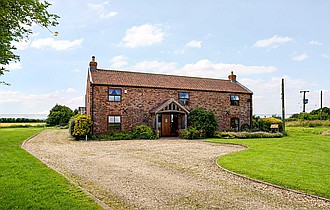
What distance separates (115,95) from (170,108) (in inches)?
197

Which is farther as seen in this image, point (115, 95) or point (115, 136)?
point (115, 95)

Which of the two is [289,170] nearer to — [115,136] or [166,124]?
[115,136]

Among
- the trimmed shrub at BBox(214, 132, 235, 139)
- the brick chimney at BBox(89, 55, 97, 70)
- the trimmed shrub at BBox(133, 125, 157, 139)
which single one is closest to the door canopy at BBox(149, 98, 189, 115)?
the trimmed shrub at BBox(133, 125, 157, 139)

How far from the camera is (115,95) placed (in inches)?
920

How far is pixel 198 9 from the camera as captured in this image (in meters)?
16.4

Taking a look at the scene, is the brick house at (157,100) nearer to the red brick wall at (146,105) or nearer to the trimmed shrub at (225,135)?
the red brick wall at (146,105)

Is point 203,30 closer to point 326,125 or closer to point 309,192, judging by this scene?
point 309,192

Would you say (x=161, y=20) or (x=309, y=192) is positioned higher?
(x=161, y=20)

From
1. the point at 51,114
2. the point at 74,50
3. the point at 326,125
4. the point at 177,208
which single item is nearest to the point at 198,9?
the point at 74,50

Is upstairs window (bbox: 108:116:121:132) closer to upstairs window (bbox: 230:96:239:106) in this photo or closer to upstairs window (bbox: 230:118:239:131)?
upstairs window (bbox: 230:118:239:131)

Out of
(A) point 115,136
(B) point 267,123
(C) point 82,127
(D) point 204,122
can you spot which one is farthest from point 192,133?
(B) point 267,123

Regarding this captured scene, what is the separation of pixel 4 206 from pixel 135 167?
5.10 m

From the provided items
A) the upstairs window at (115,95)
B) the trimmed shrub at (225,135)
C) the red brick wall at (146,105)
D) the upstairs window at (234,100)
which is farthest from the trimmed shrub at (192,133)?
the upstairs window at (234,100)

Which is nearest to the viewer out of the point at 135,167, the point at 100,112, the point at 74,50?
the point at 135,167
